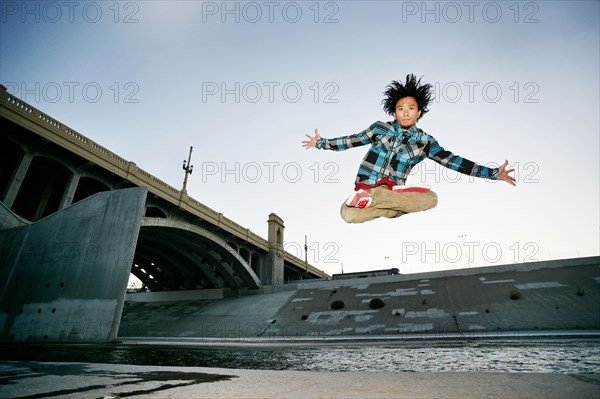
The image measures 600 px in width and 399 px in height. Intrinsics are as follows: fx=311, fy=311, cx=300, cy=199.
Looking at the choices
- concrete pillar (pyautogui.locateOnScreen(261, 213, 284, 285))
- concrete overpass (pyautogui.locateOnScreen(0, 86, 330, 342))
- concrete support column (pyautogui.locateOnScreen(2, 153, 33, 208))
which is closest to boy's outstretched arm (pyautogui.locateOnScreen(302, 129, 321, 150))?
concrete overpass (pyautogui.locateOnScreen(0, 86, 330, 342))

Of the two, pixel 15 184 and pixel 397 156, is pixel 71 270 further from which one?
pixel 397 156

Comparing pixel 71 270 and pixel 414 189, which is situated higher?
pixel 414 189

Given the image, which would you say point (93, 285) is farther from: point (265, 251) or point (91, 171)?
point (265, 251)

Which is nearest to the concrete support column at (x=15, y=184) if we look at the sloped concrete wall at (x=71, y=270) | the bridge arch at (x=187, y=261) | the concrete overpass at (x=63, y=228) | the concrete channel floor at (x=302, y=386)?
the concrete overpass at (x=63, y=228)

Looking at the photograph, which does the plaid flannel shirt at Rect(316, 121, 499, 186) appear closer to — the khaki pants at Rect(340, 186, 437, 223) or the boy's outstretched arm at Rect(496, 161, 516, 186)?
the boy's outstretched arm at Rect(496, 161, 516, 186)

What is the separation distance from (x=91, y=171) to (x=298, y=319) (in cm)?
1867

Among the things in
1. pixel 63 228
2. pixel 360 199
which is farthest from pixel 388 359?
pixel 63 228

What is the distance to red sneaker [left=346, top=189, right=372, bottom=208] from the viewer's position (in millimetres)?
5069

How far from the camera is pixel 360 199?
5.10m

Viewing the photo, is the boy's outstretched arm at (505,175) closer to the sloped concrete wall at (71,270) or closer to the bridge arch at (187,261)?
the sloped concrete wall at (71,270)

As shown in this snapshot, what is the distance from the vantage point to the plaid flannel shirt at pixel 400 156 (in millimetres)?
5398

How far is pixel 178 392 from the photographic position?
2283 mm

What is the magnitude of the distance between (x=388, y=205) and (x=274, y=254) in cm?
3944

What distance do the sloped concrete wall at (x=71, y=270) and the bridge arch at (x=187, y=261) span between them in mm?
6804
